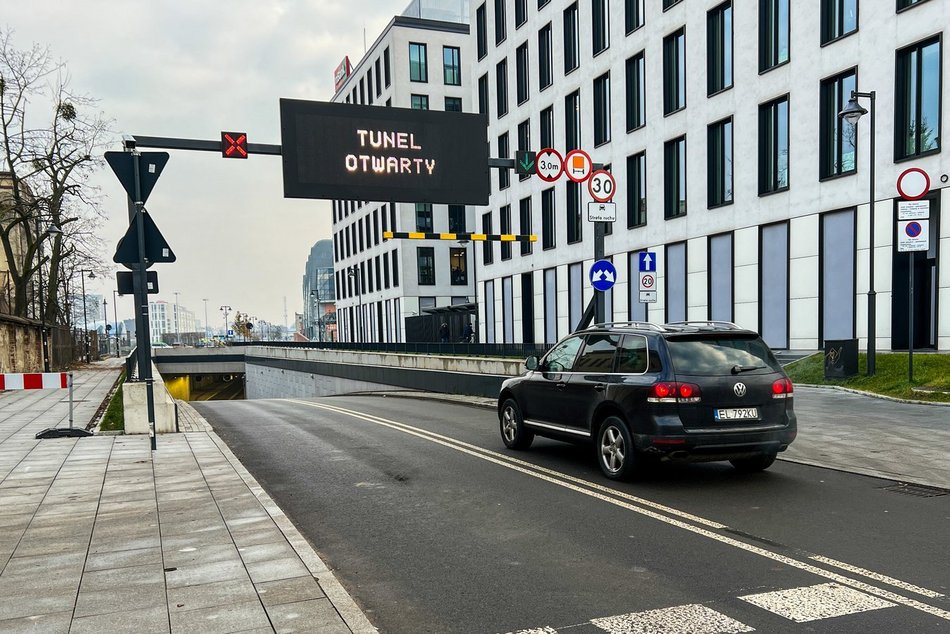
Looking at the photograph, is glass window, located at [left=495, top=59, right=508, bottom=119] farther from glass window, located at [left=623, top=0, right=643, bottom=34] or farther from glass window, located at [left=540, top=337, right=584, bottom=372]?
glass window, located at [left=540, top=337, right=584, bottom=372]

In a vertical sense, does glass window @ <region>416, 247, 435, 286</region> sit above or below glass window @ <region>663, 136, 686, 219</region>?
below

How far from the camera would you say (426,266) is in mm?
58000

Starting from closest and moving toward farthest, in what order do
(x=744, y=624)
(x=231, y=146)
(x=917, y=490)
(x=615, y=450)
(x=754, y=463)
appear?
(x=744, y=624)
(x=917, y=490)
(x=615, y=450)
(x=754, y=463)
(x=231, y=146)

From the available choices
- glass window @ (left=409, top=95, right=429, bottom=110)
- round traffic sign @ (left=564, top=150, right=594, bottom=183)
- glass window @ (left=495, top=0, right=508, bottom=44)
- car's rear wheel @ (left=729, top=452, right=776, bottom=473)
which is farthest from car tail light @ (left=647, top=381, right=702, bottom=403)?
glass window @ (left=409, top=95, right=429, bottom=110)

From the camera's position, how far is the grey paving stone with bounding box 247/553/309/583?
4629mm

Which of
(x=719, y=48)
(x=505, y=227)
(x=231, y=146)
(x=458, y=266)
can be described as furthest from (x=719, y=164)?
(x=458, y=266)

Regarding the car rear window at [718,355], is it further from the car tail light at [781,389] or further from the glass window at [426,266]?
the glass window at [426,266]

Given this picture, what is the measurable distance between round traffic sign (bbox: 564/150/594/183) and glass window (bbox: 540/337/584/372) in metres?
6.44

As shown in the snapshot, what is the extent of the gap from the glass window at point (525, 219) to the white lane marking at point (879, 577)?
3290cm

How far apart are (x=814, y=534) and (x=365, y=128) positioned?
1110cm

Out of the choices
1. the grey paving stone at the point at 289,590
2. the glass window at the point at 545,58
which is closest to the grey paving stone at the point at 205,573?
the grey paving stone at the point at 289,590

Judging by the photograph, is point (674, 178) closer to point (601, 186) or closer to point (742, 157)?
point (742, 157)

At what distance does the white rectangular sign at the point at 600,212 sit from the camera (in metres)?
13.8

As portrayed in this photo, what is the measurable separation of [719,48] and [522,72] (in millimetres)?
15582
